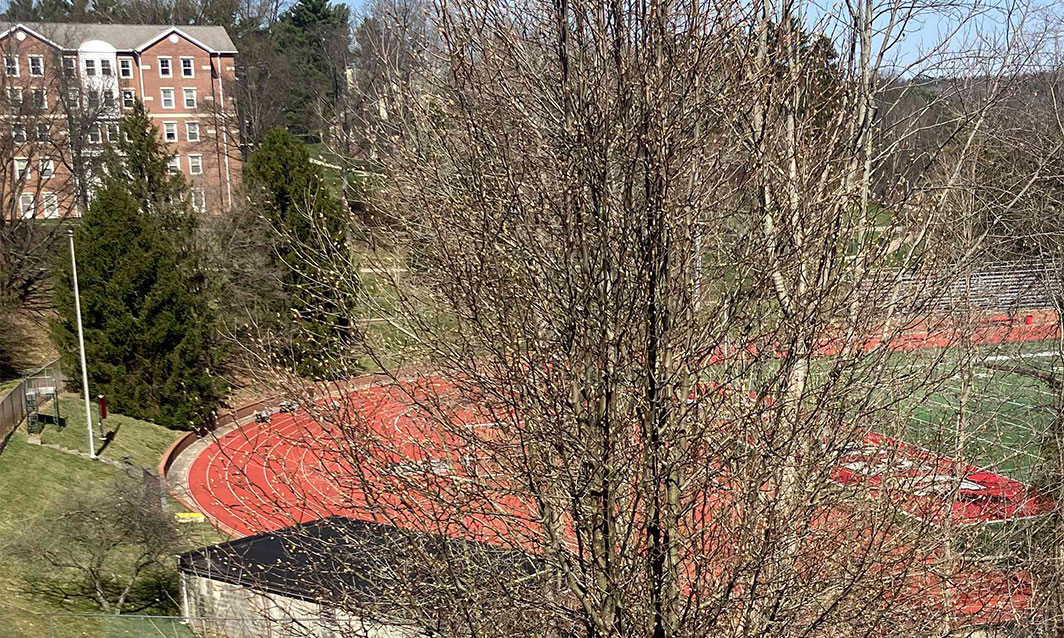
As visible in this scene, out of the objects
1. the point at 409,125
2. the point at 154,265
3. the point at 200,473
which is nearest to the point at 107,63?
the point at 154,265

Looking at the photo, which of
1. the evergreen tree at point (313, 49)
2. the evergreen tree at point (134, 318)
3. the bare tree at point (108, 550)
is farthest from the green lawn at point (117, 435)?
the evergreen tree at point (313, 49)

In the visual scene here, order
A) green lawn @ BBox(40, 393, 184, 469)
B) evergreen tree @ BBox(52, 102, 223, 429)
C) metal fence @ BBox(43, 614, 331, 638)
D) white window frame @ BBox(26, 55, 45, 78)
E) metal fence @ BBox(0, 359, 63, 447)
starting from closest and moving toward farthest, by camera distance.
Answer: metal fence @ BBox(43, 614, 331, 638), metal fence @ BBox(0, 359, 63, 447), green lawn @ BBox(40, 393, 184, 469), evergreen tree @ BBox(52, 102, 223, 429), white window frame @ BBox(26, 55, 45, 78)

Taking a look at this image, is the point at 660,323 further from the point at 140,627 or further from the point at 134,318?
the point at 134,318

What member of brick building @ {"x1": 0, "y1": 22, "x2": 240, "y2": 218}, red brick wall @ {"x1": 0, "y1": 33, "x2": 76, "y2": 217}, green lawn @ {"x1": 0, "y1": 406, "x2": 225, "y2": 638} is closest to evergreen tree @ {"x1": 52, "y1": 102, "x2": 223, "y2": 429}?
green lawn @ {"x1": 0, "y1": 406, "x2": 225, "y2": 638}

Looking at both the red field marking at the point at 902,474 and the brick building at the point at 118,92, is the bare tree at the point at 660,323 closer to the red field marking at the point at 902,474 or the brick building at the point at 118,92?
the red field marking at the point at 902,474

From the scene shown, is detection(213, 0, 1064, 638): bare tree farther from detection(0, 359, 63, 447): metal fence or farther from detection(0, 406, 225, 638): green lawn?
detection(0, 359, 63, 447): metal fence

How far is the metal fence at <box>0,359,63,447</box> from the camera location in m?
24.7

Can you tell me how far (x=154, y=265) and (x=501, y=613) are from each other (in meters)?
26.3

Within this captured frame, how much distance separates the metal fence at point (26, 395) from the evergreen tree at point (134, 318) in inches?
29.0

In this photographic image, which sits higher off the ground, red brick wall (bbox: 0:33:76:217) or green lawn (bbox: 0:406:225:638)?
red brick wall (bbox: 0:33:76:217)

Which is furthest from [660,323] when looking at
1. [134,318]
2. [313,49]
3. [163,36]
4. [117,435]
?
[313,49]

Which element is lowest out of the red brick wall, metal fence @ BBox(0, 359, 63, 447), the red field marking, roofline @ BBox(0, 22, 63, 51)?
metal fence @ BBox(0, 359, 63, 447)

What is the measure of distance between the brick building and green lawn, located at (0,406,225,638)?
20253 mm

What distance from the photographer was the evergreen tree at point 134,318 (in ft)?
96.8
